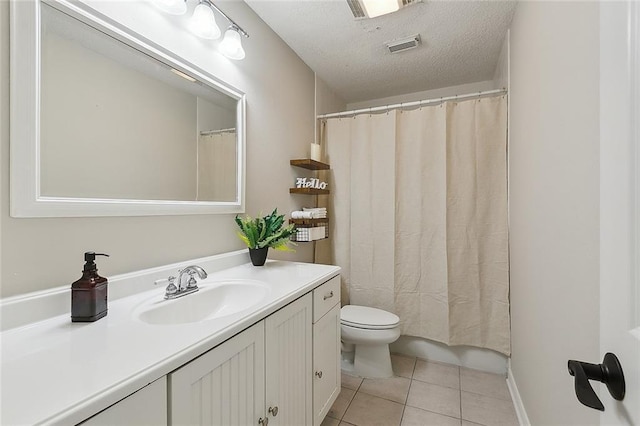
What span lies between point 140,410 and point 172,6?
1.40 metres

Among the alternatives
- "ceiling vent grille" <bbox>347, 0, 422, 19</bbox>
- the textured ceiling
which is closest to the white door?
"ceiling vent grille" <bbox>347, 0, 422, 19</bbox>

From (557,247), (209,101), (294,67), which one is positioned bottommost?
(557,247)

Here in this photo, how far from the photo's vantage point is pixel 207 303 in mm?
1161

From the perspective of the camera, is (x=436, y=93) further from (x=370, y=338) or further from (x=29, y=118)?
(x=29, y=118)

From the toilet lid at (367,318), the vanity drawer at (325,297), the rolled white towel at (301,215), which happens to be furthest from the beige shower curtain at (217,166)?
the toilet lid at (367,318)

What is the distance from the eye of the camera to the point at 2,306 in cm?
73

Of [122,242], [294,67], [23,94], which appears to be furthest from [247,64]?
[122,242]

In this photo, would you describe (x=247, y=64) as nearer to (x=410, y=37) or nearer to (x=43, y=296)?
(x=410, y=37)

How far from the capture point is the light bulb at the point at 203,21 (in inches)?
49.9

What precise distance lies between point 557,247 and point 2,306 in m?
1.70

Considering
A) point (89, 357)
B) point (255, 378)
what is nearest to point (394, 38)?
point (255, 378)

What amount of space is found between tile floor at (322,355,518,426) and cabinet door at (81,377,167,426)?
1250mm

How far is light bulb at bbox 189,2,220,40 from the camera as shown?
1267 millimetres

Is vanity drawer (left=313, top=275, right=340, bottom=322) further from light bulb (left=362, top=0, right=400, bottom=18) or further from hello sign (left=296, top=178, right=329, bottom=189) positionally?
light bulb (left=362, top=0, right=400, bottom=18)
